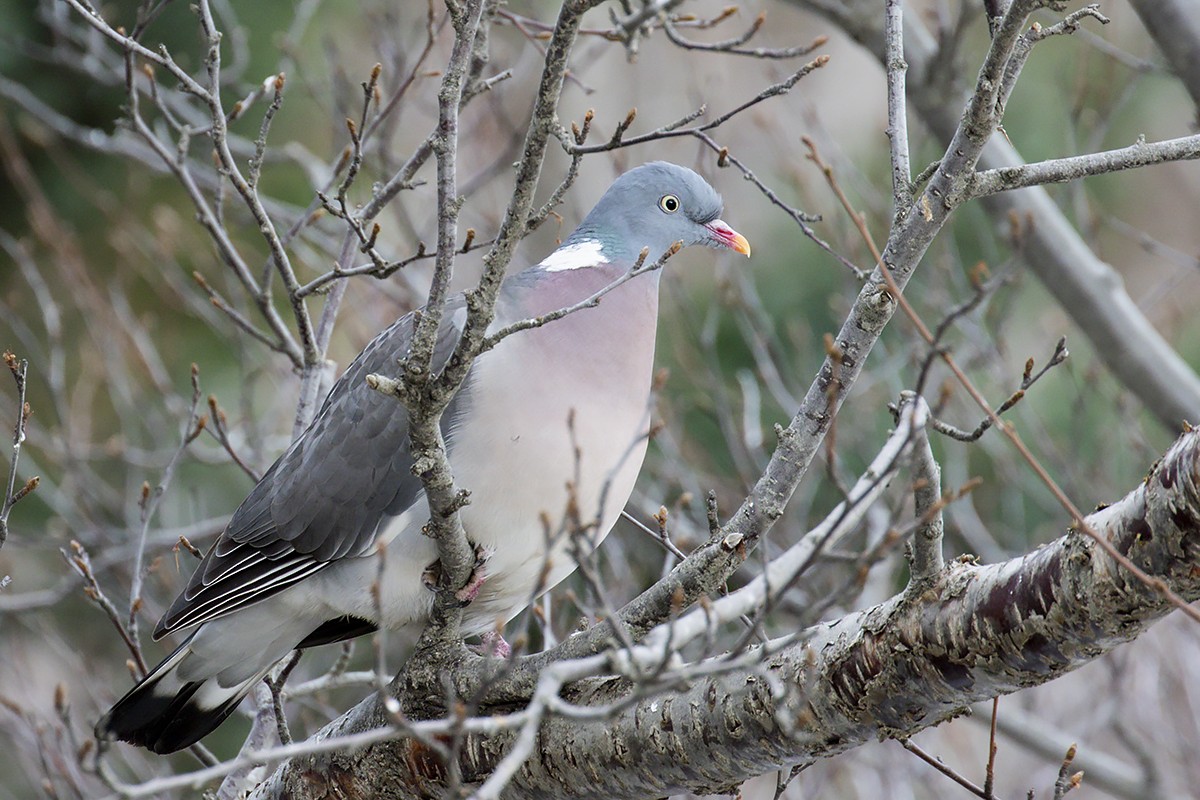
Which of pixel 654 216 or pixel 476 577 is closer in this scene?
pixel 476 577

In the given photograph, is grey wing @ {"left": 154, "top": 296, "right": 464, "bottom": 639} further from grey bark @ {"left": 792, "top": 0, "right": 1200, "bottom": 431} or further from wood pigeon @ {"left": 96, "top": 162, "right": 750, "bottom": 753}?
grey bark @ {"left": 792, "top": 0, "right": 1200, "bottom": 431}

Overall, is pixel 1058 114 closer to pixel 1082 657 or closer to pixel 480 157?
pixel 480 157

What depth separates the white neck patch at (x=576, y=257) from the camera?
11.2 ft

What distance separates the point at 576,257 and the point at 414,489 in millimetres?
780

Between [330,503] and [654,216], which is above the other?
[654,216]

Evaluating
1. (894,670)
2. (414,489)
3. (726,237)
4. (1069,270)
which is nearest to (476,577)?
(414,489)

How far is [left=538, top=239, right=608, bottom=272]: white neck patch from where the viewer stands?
3.42 m

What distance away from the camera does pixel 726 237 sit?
372cm

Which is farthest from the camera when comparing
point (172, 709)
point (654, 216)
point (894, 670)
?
point (654, 216)

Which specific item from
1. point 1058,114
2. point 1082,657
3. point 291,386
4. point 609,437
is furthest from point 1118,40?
point 1082,657

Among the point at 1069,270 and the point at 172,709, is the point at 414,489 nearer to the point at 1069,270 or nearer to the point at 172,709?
the point at 172,709

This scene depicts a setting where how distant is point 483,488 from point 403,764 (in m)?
0.66

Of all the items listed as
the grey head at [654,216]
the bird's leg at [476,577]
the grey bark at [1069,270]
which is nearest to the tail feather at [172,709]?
the bird's leg at [476,577]

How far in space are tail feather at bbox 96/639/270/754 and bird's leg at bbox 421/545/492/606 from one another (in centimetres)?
66
